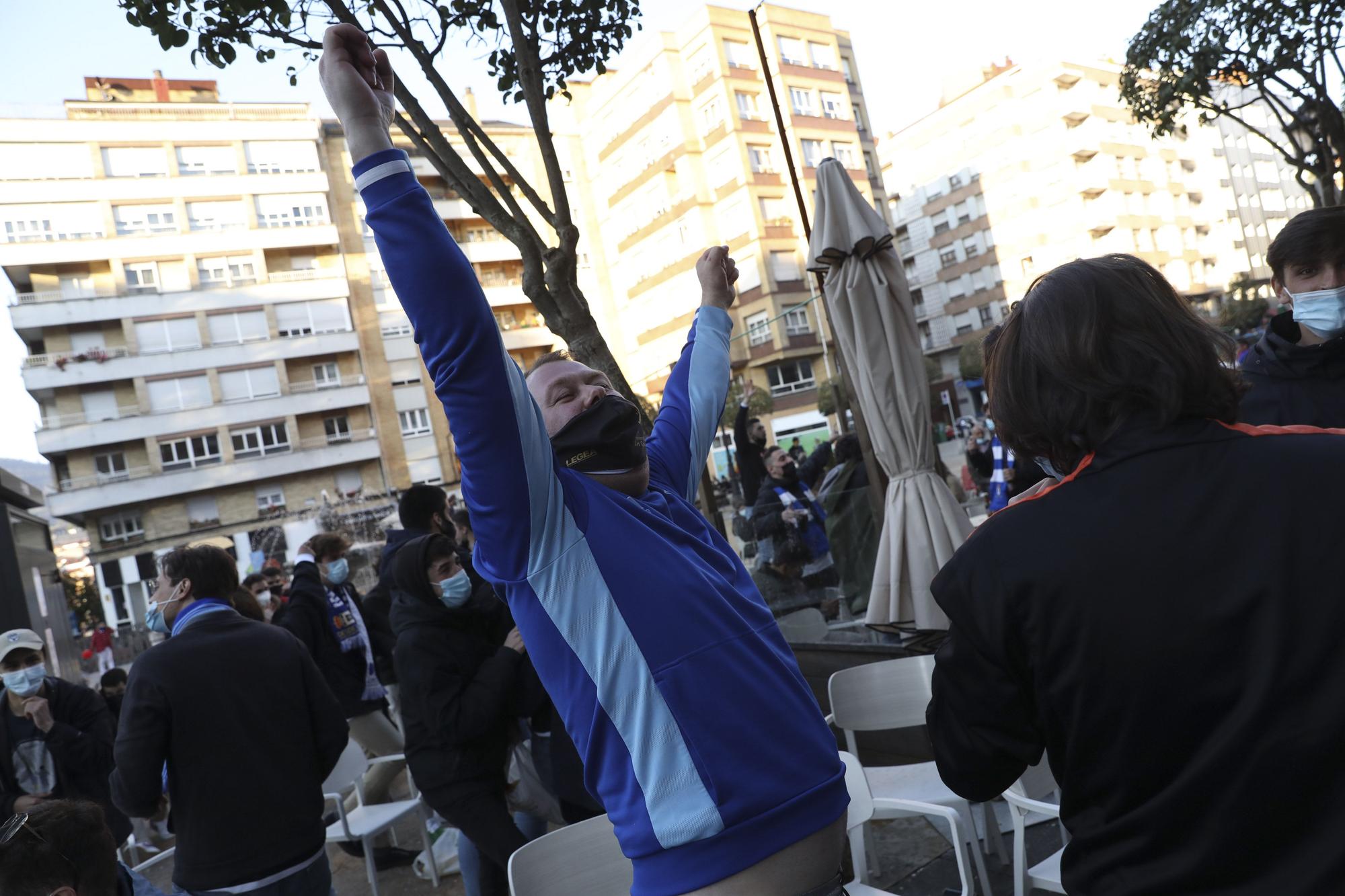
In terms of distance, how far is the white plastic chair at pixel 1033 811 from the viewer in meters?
2.78

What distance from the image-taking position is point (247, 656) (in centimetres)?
340

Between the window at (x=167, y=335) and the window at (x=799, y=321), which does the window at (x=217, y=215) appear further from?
the window at (x=799, y=321)

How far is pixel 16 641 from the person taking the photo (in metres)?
4.61

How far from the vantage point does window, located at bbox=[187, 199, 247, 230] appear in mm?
44031

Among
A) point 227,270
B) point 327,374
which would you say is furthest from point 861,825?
point 227,270

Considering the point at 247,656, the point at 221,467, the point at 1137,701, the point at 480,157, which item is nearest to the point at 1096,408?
the point at 1137,701

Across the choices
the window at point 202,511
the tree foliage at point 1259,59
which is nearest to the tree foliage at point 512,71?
the tree foliage at point 1259,59

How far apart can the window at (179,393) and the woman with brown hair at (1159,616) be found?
47.2m

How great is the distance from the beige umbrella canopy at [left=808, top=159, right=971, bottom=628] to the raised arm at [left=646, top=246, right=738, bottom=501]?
8.72 feet

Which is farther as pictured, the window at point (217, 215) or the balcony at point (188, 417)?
the window at point (217, 215)

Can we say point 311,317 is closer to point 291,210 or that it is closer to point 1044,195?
point 291,210

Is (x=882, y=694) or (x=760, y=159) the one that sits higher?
(x=760, y=159)

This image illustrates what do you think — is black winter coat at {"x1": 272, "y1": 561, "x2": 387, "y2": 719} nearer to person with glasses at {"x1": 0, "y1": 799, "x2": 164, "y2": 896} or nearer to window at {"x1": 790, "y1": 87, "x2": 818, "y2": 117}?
person with glasses at {"x1": 0, "y1": 799, "x2": 164, "y2": 896}

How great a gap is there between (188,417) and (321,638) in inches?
1629
